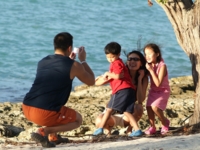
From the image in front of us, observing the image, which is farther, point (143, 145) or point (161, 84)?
point (161, 84)

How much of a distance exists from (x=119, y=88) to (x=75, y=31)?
56.7 ft

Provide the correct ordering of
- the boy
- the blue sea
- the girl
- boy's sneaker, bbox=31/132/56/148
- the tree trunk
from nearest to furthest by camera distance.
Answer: boy's sneaker, bbox=31/132/56/148, the boy, the girl, the tree trunk, the blue sea

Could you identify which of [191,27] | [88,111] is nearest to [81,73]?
[191,27]

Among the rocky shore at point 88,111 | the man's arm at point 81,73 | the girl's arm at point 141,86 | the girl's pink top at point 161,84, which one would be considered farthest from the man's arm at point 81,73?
the rocky shore at point 88,111

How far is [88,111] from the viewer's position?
31.7ft

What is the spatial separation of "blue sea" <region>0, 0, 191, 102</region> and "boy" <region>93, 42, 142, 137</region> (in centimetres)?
667

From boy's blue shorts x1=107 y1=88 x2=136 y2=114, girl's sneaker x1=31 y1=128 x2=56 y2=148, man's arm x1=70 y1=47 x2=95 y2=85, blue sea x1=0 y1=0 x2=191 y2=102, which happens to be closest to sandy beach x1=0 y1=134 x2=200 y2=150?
girl's sneaker x1=31 y1=128 x2=56 y2=148

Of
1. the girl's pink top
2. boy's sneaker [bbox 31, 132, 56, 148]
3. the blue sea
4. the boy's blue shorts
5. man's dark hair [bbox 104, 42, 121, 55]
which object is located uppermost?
the blue sea

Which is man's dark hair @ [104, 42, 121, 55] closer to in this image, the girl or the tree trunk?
the girl

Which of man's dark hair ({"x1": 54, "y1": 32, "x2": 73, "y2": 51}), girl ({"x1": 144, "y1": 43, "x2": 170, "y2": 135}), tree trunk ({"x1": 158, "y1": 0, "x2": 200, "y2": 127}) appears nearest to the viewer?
man's dark hair ({"x1": 54, "y1": 32, "x2": 73, "y2": 51})

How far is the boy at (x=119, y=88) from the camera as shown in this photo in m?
7.36

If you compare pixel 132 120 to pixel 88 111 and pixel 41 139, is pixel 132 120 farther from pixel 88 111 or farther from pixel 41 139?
pixel 88 111

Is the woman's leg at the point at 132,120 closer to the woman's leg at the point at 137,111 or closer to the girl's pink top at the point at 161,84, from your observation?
the woman's leg at the point at 137,111

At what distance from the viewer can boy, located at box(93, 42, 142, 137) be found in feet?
24.1
